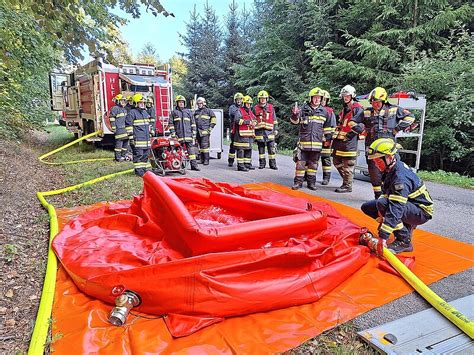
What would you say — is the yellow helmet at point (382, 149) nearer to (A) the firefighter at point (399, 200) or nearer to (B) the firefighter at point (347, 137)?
(A) the firefighter at point (399, 200)

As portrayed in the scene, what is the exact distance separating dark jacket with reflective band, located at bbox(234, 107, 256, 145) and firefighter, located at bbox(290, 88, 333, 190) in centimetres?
235

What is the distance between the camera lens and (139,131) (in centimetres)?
762

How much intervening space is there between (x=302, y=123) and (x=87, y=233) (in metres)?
4.42

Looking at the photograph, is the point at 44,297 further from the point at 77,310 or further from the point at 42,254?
the point at 42,254

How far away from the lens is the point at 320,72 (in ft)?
47.8

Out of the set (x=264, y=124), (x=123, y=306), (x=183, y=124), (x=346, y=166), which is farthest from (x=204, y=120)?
(x=123, y=306)

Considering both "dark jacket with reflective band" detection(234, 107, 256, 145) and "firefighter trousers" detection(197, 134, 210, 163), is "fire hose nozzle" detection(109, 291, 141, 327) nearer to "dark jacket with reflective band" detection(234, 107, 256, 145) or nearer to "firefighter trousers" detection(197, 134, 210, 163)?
"dark jacket with reflective band" detection(234, 107, 256, 145)

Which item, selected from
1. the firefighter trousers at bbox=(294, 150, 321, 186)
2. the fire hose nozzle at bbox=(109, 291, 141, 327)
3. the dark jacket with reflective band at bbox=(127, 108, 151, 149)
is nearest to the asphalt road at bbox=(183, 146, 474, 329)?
the firefighter trousers at bbox=(294, 150, 321, 186)

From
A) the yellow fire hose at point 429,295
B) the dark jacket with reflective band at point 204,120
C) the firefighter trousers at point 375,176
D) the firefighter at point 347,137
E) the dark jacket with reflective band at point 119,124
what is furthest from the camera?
the dark jacket with reflective band at point 119,124

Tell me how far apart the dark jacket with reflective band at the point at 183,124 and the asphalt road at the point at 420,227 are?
950 millimetres

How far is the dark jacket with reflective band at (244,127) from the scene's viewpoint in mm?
8938

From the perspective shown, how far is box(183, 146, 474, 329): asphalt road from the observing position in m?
2.76

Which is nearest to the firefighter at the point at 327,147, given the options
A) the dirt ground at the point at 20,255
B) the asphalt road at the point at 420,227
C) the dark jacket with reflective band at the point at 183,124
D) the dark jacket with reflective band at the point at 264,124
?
the asphalt road at the point at 420,227

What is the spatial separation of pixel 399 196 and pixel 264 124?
18.8 ft
